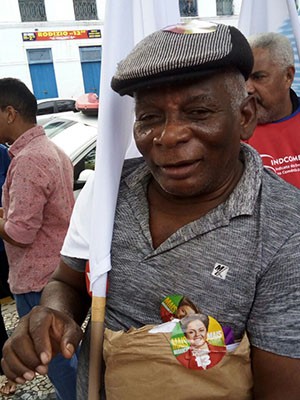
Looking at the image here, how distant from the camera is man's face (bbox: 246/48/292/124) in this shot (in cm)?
181

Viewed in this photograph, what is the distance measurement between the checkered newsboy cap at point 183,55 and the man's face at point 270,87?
89 centimetres

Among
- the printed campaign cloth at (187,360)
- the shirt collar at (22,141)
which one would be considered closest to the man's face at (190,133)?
the printed campaign cloth at (187,360)

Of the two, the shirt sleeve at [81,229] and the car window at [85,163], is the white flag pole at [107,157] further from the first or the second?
the car window at [85,163]

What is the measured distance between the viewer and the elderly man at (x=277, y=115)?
1791 mm

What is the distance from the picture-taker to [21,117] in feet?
7.97

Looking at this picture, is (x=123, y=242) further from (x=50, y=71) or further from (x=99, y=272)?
(x=50, y=71)

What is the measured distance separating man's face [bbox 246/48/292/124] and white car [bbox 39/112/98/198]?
7.27ft

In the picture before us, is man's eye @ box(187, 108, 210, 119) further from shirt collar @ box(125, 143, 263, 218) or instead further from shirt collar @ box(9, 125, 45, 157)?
shirt collar @ box(9, 125, 45, 157)

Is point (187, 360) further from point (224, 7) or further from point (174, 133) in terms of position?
point (224, 7)

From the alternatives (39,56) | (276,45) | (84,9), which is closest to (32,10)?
(39,56)

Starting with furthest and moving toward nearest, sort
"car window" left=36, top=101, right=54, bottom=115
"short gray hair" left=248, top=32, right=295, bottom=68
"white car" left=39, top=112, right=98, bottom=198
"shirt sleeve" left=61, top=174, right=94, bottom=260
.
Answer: "car window" left=36, top=101, right=54, bottom=115
"white car" left=39, top=112, right=98, bottom=198
"short gray hair" left=248, top=32, right=295, bottom=68
"shirt sleeve" left=61, top=174, right=94, bottom=260

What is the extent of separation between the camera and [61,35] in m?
19.7

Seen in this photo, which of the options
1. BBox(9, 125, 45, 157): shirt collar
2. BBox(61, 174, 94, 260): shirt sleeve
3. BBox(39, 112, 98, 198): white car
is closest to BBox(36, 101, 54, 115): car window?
BBox(39, 112, 98, 198): white car

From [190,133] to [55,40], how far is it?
20.7 metres
